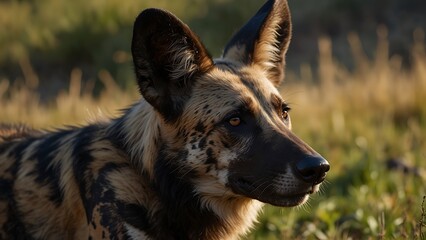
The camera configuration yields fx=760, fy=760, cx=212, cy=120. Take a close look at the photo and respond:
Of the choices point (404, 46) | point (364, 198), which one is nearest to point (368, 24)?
point (404, 46)

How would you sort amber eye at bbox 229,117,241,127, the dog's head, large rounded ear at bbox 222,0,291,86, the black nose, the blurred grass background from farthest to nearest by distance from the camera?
the blurred grass background, large rounded ear at bbox 222,0,291,86, amber eye at bbox 229,117,241,127, the dog's head, the black nose

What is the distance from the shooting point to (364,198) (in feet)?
17.5

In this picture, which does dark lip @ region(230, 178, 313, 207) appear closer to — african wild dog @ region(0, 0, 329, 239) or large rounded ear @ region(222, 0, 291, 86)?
african wild dog @ region(0, 0, 329, 239)

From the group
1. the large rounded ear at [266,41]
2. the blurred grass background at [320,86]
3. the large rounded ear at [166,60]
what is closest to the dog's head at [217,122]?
the large rounded ear at [166,60]

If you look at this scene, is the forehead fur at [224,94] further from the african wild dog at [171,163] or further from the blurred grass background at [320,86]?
the blurred grass background at [320,86]

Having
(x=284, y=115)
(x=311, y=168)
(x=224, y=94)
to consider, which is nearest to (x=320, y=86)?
(x=284, y=115)

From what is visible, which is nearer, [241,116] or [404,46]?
[241,116]

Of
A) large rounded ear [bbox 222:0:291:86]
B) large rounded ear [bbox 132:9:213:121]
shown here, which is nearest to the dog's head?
large rounded ear [bbox 132:9:213:121]

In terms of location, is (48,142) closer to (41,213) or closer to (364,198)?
(41,213)

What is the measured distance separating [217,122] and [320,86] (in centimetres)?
684

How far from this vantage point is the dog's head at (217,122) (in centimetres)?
332

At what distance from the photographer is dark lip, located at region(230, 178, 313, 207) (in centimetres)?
335

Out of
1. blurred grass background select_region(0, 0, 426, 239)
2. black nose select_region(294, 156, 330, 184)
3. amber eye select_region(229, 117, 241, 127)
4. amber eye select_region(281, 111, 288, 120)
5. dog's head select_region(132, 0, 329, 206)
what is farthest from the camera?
blurred grass background select_region(0, 0, 426, 239)

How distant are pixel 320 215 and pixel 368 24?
10.8 metres
